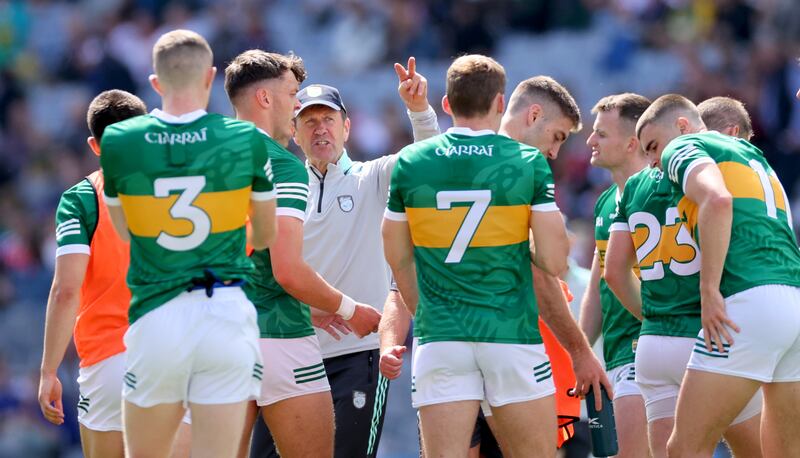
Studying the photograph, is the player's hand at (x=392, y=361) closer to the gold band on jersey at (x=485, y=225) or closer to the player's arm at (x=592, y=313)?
the gold band on jersey at (x=485, y=225)

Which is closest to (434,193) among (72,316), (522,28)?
(72,316)

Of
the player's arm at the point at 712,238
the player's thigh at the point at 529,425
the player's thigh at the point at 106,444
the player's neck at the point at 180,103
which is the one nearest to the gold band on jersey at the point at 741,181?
the player's arm at the point at 712,238

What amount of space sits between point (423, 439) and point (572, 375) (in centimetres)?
160

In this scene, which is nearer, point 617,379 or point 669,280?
point 669,280

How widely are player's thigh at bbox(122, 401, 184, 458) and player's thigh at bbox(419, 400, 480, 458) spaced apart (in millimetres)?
1136

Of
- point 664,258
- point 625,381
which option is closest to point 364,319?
point 664,258

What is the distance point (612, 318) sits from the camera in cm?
761

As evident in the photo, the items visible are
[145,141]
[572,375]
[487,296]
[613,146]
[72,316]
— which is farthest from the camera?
[613,146]

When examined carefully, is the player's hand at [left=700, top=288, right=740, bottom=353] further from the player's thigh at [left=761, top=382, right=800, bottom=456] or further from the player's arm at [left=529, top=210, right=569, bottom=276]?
the player's arm at [left=529, top=210, right=569, bottom=276]

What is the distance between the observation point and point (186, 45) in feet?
17.4

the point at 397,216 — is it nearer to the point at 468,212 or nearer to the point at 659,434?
the point at 468,212

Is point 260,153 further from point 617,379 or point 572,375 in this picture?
point 617,379

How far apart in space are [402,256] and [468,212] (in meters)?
0.44

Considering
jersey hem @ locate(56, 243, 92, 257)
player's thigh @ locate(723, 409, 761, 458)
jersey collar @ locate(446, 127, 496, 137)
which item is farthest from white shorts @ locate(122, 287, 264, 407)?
player's thigh @ locate(723, 409, 761, 458)
